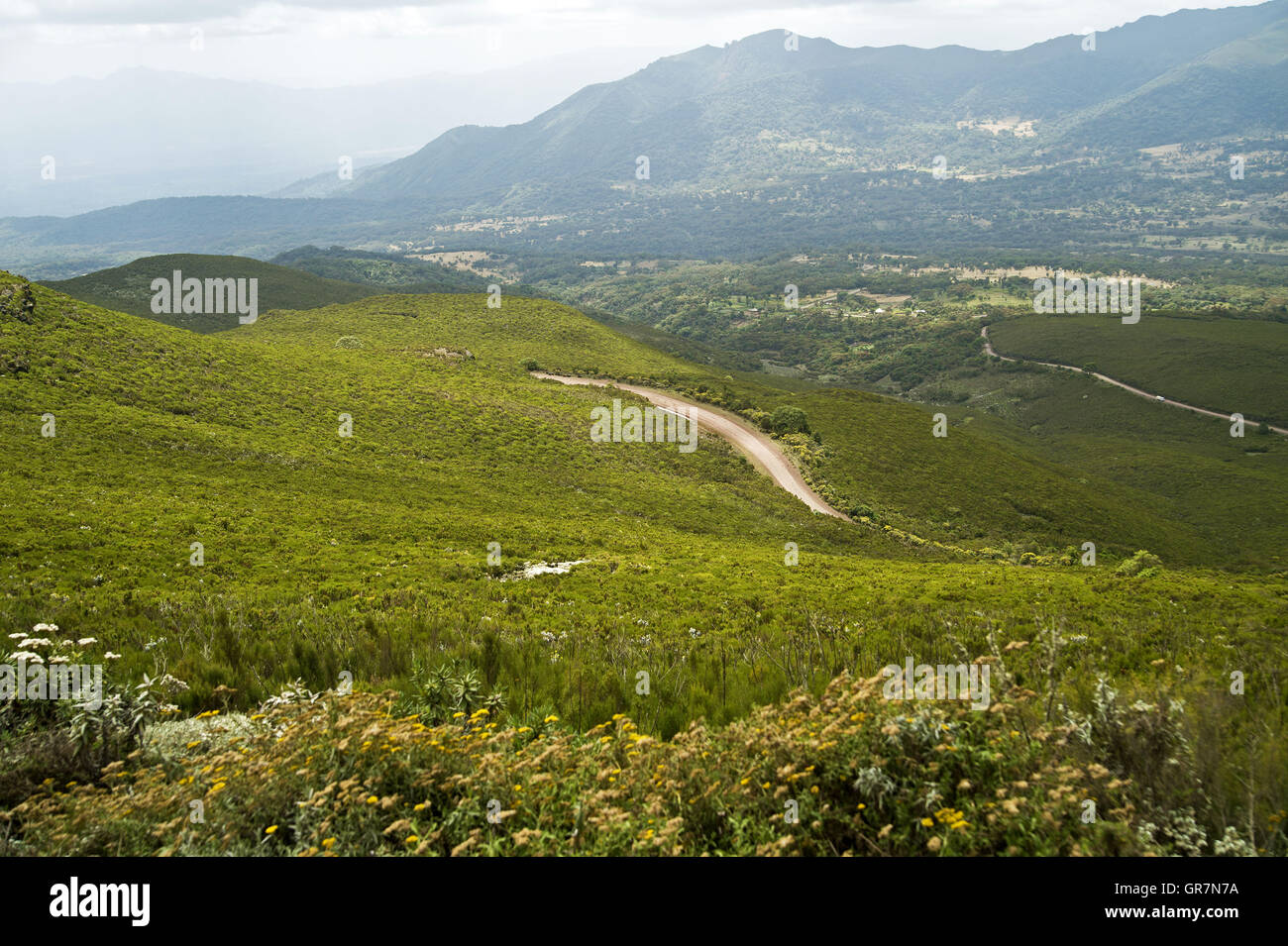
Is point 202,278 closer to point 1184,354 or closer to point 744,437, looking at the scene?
point 744,437

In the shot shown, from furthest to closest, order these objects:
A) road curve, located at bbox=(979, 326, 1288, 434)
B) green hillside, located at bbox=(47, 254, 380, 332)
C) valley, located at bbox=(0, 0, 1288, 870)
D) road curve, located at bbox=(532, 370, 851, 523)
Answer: green hillside, located at bbox=(47, 254, 380, 332)
road curve, located at bbox=(979, 326, 1288, 434)
road curve, located at bbox=(532, 370, 851, 523)
valley, located at bbox=(0, 0, 1288, 870)

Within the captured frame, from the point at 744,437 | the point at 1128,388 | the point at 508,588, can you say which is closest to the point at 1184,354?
the point at 1128,388

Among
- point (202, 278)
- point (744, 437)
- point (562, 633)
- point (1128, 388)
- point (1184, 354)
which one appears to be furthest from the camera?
point (202, 278)

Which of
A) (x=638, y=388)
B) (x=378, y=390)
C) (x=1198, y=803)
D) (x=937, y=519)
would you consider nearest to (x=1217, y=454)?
(x=937, y=519)

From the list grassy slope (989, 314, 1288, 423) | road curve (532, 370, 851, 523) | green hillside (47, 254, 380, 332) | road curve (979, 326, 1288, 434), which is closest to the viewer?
road curve (532, 370, 851, 523)

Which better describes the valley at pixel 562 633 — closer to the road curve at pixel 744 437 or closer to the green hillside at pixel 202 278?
the road curve at pixel 744 437

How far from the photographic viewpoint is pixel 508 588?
18.8 metres

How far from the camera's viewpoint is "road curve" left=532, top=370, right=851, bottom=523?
142ft

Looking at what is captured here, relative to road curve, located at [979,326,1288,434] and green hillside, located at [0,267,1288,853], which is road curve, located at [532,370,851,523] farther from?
road curve, located at [979,326,1288,434]

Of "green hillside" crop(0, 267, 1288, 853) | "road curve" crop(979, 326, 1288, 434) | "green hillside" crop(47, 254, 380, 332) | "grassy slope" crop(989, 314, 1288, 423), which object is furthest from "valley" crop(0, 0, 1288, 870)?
"green hillside" crop(47, 254, 380, 332)

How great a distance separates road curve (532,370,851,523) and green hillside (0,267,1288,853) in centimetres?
227

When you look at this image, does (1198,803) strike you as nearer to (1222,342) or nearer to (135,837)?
(135,837)

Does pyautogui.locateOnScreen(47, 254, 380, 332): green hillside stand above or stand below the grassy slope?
above

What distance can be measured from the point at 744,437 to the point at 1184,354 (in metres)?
120
